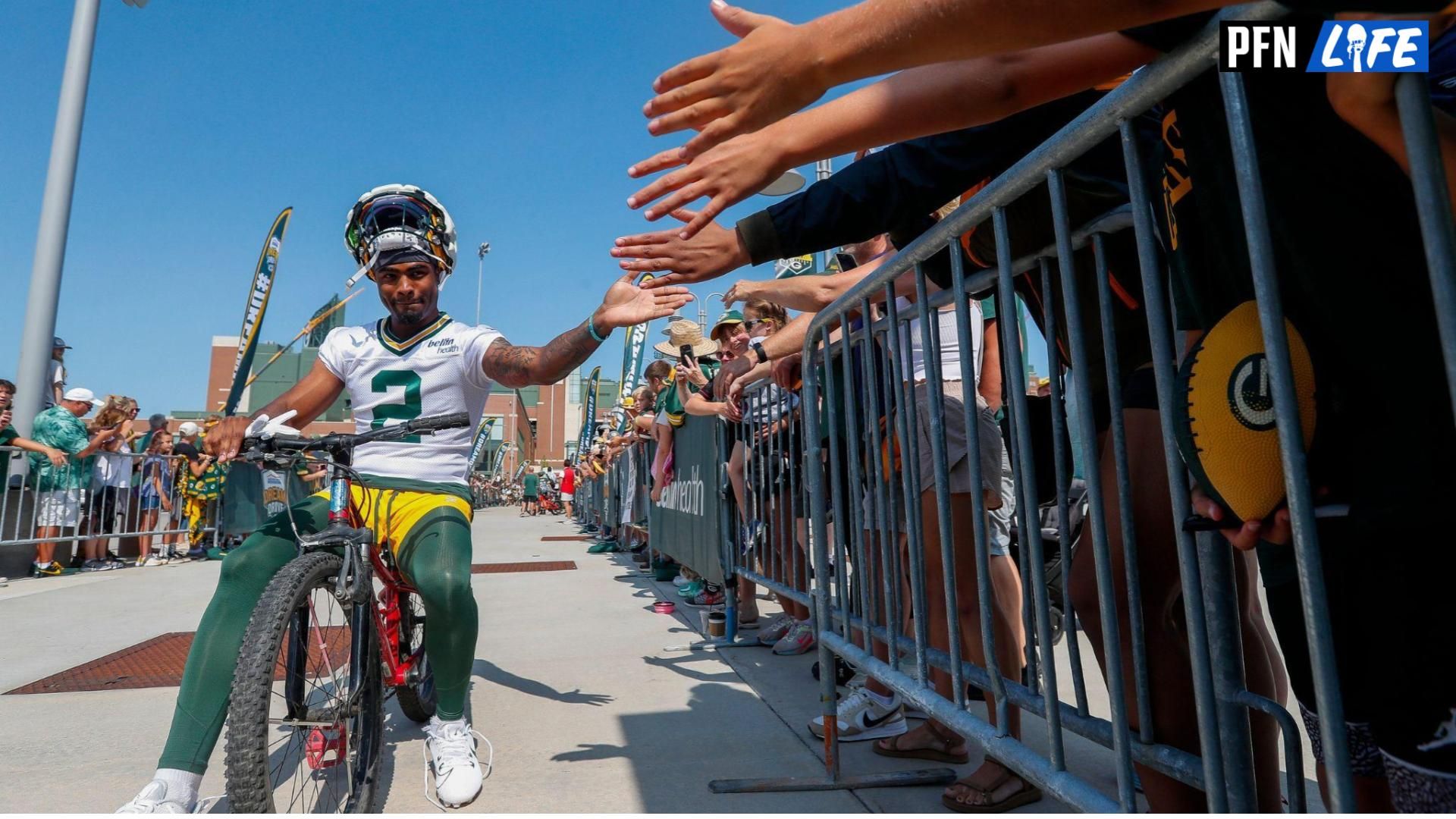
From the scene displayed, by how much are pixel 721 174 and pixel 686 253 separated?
602 millimetres

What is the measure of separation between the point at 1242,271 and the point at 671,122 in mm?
822

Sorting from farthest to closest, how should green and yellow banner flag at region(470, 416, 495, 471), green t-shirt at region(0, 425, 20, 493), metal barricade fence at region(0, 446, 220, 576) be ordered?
metal barricade fence at region(0, 446, 220, 576) < green t-shirt at region(0, 425, 20, 493) < green and yellow banner flag at region(470, 416, 495, 471)

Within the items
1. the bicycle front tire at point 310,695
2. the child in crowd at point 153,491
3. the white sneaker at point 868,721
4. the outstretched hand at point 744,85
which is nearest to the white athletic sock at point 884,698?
the white sneaker at point 868,721

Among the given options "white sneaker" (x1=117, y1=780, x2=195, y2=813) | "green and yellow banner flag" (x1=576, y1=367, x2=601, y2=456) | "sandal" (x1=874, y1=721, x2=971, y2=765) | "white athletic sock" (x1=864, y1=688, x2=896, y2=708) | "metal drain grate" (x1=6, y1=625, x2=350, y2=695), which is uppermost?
"green and yellow banner flag" (x1=576, y1=367, x2=601, y2=456)

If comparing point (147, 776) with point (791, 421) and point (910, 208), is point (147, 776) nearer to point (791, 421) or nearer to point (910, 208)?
point (791, 421)

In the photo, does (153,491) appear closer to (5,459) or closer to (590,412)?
(5,459)

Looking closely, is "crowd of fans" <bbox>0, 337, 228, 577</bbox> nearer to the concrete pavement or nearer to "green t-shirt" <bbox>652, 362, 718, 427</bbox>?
the concrete pavement

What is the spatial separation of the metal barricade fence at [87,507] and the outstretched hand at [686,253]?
369 inches

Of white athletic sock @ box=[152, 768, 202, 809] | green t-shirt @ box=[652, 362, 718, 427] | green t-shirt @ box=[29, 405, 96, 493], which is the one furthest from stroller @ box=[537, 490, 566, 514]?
white athletic sock @ box=[152, 768, 202, 809]

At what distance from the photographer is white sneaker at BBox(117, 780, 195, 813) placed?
77.5 inches

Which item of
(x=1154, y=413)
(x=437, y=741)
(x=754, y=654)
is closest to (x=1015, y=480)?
(x=1154, y=413)

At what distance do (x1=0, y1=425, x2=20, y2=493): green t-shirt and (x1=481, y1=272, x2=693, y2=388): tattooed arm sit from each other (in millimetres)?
8114

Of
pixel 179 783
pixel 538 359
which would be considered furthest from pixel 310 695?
pixel 538 359

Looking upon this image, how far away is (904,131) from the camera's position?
137 cm
